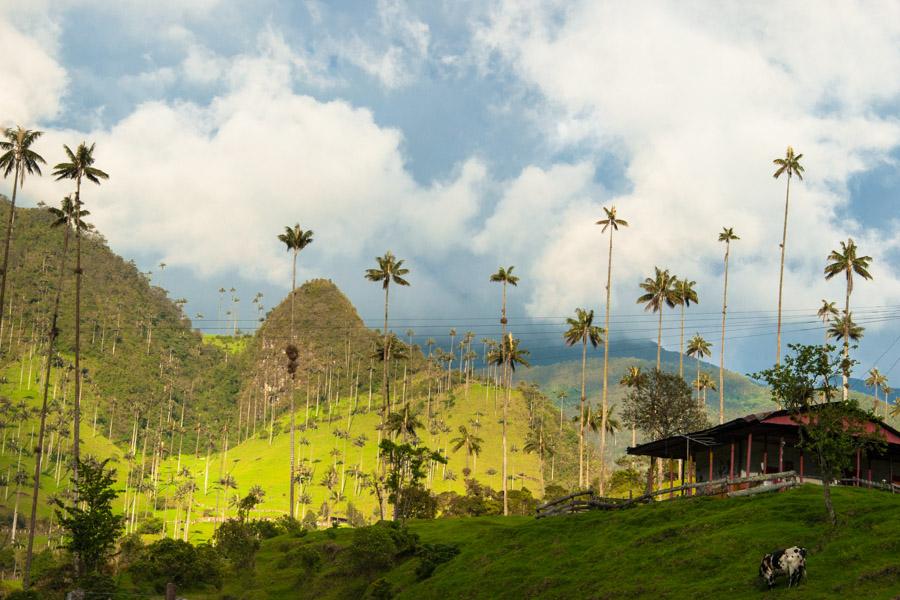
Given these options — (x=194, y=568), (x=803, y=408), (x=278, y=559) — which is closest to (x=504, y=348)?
(x=278, y=559)

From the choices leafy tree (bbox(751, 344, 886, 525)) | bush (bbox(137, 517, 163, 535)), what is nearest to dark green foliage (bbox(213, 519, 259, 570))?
leafy tree (bbox(751, 344, 886, 525))

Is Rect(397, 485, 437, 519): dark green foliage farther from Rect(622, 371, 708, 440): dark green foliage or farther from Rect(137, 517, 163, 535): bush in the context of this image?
Rect(137, 517, 163, 535): bush

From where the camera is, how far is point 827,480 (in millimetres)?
39000

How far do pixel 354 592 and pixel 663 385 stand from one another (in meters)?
49.3

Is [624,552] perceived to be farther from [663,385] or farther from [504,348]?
[504,348]

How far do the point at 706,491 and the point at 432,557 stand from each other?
20.1m

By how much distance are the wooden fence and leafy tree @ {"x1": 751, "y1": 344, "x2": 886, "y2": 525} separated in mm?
8744

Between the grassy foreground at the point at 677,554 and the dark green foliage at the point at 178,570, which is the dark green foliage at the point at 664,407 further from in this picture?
the dark green foliage at the point at 178,570

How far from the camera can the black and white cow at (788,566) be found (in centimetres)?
3300

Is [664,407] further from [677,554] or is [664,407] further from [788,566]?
[788,566]

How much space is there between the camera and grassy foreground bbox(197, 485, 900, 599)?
1355 inches

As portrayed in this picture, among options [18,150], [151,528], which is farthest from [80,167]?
[151,528]

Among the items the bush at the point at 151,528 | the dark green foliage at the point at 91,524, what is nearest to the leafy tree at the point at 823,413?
the dark green foliage at the point at 91,524

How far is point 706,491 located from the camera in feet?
185
